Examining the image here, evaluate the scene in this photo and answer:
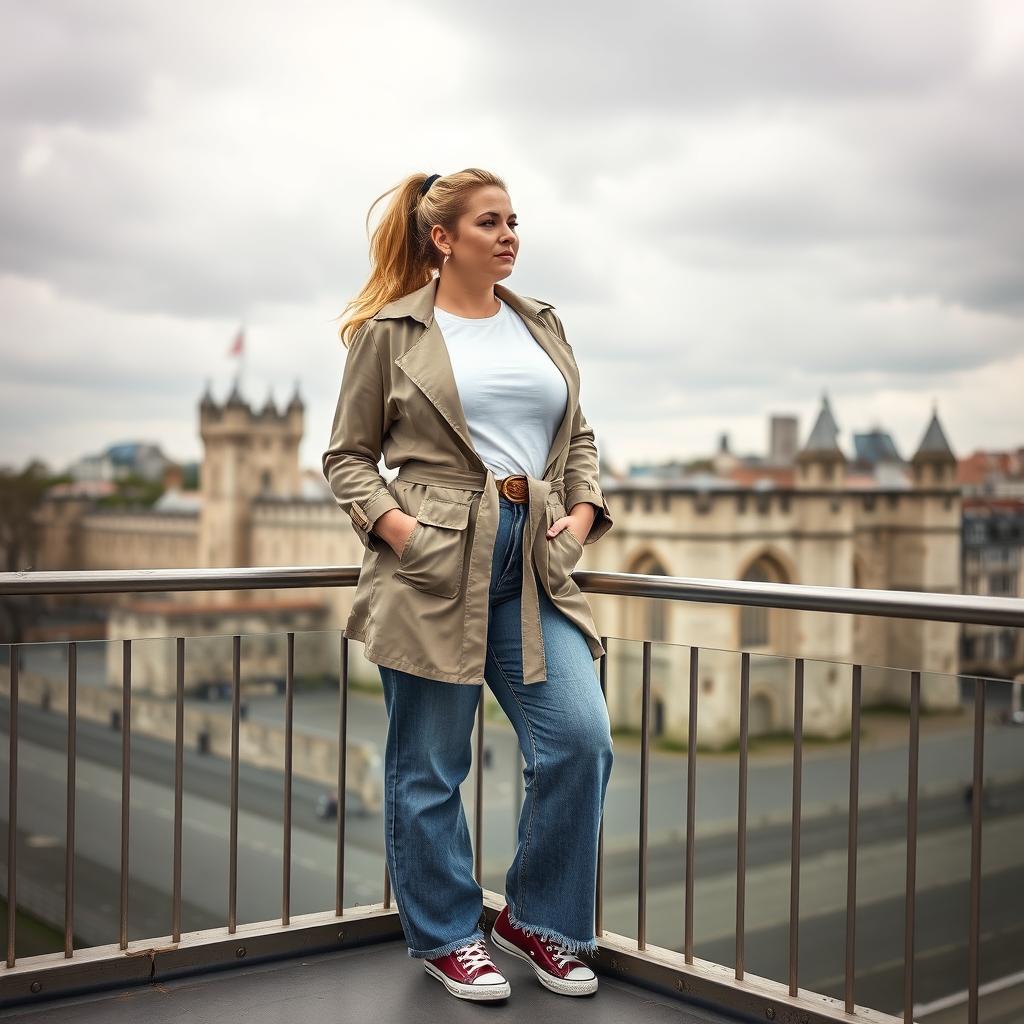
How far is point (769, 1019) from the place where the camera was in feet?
6.00

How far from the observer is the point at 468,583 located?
6.04 ft

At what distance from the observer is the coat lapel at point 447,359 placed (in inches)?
72.7

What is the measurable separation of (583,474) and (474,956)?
0.81 m

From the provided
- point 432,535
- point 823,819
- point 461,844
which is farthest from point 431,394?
point 823,819

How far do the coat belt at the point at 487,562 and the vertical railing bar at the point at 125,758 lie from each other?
54 cm

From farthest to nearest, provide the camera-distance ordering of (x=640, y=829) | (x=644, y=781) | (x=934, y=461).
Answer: (x=934, y=461) → (x=640, y=829) → (x=644, y=781)

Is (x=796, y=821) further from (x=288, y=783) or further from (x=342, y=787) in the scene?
(x=288, y=783)

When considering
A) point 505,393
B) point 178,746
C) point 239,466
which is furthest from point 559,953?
point 239,466

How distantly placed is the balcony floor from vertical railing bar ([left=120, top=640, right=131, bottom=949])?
0.43ft

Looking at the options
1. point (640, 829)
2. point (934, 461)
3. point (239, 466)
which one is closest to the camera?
point (640, 829)

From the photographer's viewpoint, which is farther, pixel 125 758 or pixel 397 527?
pixel 125 758

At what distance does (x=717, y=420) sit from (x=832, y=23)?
1861cm

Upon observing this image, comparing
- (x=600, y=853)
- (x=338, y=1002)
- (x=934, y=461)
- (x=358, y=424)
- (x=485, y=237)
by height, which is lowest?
(x=338, y=1002)

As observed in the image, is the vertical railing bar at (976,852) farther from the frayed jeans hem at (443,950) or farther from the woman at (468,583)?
the frayed jeans hem at (443,950)
